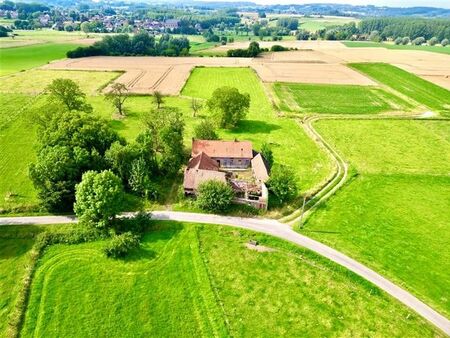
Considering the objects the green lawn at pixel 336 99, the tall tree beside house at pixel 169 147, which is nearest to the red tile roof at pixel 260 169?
the tall tree beside house at pixel 169 147

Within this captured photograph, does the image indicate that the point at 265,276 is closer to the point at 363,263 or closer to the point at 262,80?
the point at 363,263

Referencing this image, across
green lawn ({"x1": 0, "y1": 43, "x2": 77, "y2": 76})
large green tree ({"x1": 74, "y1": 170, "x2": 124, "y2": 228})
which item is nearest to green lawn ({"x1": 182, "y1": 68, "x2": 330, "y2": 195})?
large green tree ({"x1": 74, "y1": 170, "x2": 124, "y2": 228})

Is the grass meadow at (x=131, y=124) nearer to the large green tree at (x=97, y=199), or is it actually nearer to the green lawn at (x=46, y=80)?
the green lawn at (x=46, y=80)

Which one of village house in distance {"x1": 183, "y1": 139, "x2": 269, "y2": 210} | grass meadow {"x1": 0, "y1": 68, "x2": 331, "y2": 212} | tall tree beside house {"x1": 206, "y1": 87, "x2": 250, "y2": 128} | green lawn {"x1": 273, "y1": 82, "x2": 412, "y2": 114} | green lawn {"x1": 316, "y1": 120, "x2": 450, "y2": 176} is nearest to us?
village house in distance {"x1": 183, "y1": 139, "x2": 269, "y2": 210}

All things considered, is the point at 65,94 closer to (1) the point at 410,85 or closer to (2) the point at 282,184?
(2) the point at 282,184

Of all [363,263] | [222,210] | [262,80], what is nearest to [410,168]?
[363,263]

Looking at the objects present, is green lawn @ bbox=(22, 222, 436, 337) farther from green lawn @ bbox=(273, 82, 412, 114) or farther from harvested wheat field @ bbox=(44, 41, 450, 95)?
harvested wheat field @ bbox=(44, 41, 450, 95)
